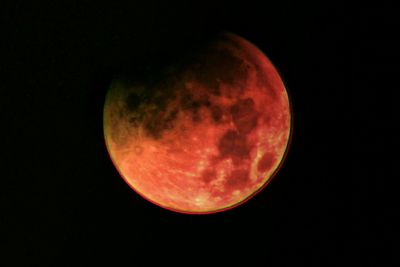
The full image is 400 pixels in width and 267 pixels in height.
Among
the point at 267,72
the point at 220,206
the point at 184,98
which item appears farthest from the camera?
the point at 220,206

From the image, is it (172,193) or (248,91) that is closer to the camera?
(248,91)

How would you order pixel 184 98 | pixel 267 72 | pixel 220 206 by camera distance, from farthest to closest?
pixel 220 206 < pixel 267 72 < pixel 184 98

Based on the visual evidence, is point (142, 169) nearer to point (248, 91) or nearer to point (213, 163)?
point (213, 163)

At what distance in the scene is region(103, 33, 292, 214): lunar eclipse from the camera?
4.20 ft

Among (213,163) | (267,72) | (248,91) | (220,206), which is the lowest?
(220,206)

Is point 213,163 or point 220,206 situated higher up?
point 213,163

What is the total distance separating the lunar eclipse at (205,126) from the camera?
1281 mm

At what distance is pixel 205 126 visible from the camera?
1.28 m

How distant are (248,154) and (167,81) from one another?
0.45 metres

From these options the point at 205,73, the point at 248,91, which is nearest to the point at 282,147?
the point at 248,91

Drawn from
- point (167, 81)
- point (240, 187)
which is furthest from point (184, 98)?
point (240, 187)

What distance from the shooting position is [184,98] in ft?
4.20

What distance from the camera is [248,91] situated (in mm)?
1308

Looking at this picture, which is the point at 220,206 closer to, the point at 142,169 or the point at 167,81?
the point at 142,169
